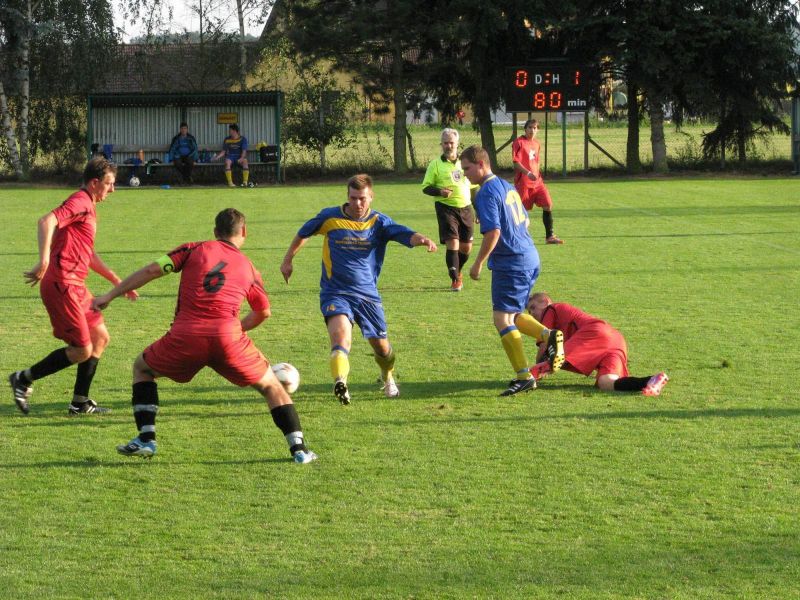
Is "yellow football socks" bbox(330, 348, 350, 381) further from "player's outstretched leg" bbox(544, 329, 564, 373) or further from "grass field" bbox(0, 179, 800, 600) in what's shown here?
"player's outstretched leg" bbox(544, 329, 564, 373)

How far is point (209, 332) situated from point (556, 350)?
113 inches

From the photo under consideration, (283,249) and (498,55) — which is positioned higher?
(498,55)

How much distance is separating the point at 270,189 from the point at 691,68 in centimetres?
1355

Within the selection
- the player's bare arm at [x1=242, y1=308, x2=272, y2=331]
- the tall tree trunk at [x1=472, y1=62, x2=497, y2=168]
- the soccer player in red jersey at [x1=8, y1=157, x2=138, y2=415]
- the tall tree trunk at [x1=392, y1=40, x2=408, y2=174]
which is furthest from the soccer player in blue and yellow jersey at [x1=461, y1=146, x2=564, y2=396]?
the tall tree trunk at [x1=392, y1=40, x2=408, y2=174]

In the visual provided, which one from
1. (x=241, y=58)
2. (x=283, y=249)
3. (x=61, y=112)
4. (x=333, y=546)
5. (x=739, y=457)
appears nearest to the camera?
(x=333, y=546)

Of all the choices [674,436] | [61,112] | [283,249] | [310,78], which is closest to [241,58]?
[310,78]

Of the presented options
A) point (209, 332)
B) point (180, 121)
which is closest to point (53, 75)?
point (180, 121)

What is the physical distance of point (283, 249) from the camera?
18188 mm

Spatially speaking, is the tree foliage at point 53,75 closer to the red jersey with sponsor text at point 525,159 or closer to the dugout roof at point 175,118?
the dugout roof at point 175,118

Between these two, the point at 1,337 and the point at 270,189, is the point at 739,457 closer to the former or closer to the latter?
the point at 1,337

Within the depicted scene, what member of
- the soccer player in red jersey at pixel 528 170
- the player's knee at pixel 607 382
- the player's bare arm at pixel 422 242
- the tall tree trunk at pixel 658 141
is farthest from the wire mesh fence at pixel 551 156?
the player's bare arm at pixel 422 242

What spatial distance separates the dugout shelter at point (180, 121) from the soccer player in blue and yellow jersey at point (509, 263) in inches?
1113

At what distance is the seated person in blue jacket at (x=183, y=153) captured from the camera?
35594 mm

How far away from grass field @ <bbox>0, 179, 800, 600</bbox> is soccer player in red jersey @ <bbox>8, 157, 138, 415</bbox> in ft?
0.92
